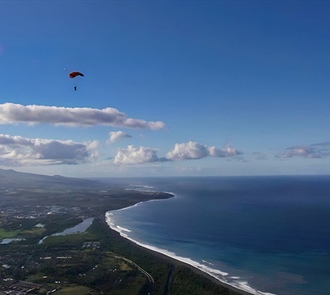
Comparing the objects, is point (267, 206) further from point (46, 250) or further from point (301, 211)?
point (46, 250)

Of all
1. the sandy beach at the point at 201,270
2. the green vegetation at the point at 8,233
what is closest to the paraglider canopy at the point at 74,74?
the sandy beach at the point at 201,270

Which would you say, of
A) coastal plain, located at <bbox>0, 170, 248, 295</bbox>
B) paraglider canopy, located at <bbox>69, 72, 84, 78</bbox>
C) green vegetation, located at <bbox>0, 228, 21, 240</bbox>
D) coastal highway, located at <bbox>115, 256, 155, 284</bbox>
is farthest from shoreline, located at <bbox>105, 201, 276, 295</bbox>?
paraglider canopy, located at <bbox>69, 72, 84, 78</bbox>

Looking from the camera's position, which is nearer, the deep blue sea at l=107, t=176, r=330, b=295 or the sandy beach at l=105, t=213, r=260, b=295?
the sandy beach at l=105, t=213, r=260, b=295

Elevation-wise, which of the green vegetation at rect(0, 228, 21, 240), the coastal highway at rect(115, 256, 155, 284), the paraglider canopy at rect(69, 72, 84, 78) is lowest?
the coastal highway at rect(115, 256, 155, 284)

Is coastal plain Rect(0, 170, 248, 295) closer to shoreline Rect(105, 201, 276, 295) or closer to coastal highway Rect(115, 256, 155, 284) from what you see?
coastal highway Rect(115, 256, 155, 284)

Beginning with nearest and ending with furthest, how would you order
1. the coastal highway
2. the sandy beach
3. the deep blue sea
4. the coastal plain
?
the sandy beach < the coastal plain < the deep blue sea < the coastal highway

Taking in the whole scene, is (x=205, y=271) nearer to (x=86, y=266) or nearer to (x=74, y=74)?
(x=86, y=266)

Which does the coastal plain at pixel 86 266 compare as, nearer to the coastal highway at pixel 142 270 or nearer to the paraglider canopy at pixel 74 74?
the coastal highway at pixel 142 270

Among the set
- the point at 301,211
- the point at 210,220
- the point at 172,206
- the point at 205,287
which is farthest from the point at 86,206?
the point at 205,287

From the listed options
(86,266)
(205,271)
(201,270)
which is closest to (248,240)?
(201,270)

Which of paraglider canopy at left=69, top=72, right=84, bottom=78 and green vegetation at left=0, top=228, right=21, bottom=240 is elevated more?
paraglider canopy at left=69, top=72, right=84, bottom=78

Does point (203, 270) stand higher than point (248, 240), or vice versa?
point (248, 240)
